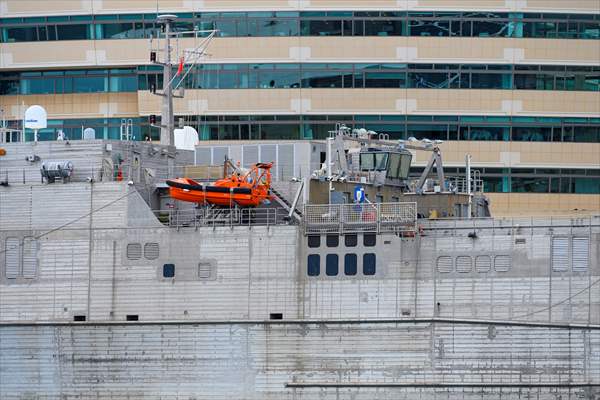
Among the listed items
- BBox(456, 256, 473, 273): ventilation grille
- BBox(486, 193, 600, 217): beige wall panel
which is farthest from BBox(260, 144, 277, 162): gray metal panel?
BBox(486, 193, 600, 217): beige wall panel

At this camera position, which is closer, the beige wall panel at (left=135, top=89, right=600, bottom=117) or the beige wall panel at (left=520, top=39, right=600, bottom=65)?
the beige wall panel at (left=135, top=89, right=600, bottom=117)

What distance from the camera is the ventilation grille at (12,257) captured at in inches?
1876

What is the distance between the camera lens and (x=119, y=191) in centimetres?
4716

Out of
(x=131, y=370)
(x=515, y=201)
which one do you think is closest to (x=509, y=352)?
(x=131, y=370)

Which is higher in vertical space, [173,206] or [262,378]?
[173,206]

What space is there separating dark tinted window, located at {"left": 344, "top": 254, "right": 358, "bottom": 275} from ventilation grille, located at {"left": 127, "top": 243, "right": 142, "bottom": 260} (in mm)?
5901

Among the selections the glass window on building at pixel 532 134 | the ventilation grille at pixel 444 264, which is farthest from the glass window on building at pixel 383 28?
the ventilation grille at pixel 444 264

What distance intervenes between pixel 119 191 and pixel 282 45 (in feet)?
69.1

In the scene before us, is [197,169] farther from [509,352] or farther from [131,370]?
[509,352]

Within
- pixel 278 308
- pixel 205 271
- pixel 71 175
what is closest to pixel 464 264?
pixel 278 308

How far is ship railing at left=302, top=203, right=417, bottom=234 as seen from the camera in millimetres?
45594

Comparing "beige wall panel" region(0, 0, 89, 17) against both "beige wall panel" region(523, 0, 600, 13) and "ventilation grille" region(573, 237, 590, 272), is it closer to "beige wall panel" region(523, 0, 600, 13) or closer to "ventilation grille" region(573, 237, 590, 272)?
"beige wall panel" region(523, 0, 600, 13)

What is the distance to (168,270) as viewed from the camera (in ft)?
153

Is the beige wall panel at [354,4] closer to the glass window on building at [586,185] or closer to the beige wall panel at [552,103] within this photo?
the beige wall panel at [552,103]
